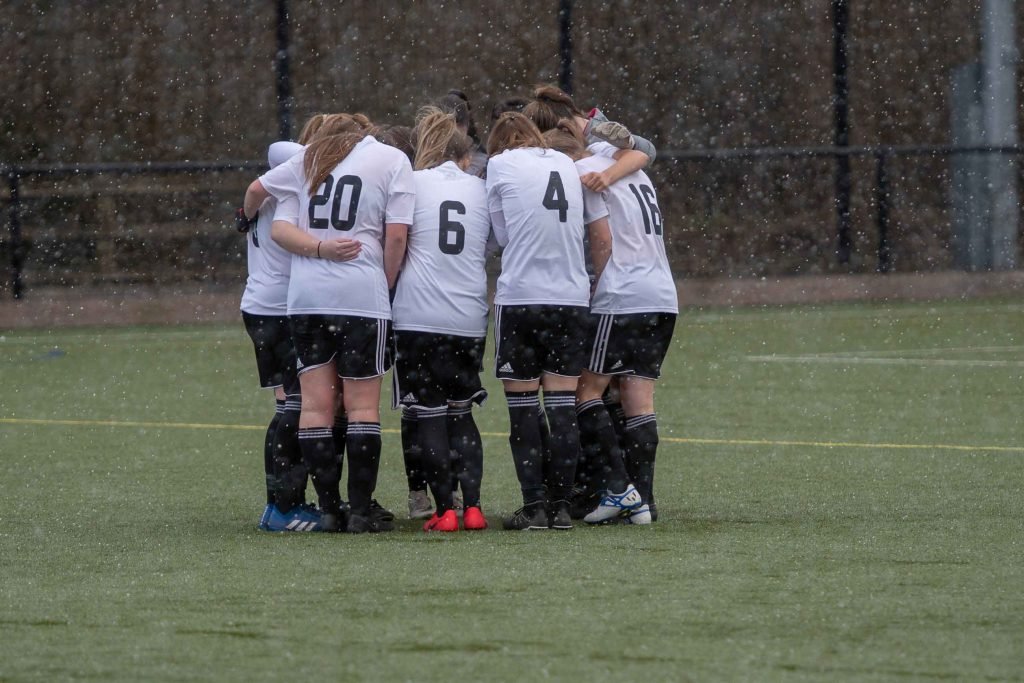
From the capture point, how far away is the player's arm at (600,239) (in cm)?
695

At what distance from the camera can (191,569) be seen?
6.02m

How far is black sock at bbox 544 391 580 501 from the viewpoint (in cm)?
691

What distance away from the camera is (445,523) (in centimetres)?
684

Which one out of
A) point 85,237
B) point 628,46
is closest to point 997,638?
point 85,237

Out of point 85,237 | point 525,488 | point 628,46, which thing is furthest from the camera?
point 628,46

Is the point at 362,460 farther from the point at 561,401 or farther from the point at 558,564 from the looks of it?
the point at 558,564

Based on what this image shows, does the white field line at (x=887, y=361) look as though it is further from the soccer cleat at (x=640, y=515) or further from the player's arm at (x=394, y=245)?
the player's arm at (x=394, y=245)

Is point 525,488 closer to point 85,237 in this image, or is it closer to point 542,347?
point 542,347

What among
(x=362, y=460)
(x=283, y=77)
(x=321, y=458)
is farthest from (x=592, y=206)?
(x=283, y=77)

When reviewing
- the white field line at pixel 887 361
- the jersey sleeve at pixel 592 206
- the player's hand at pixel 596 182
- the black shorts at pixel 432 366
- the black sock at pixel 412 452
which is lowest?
the white field line at pixel 887 361

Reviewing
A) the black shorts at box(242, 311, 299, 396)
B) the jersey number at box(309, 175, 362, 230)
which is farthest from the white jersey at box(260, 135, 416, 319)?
the black shorts at box(242, 311, 299, 396)

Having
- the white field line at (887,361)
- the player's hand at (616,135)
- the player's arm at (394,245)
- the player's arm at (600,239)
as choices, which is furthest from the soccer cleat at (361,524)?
the white field line at (887,361)

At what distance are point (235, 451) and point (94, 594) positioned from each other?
417 centimetres

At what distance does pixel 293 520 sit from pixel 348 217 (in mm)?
1225
